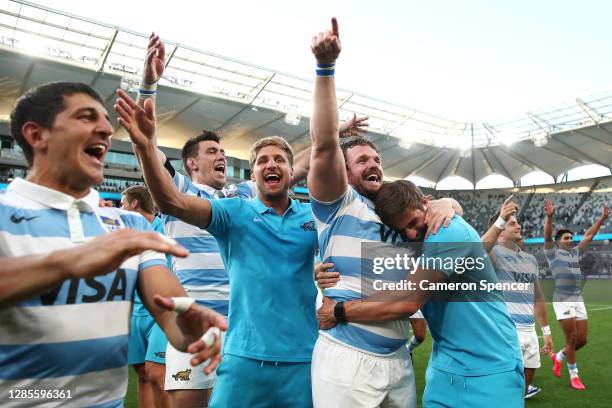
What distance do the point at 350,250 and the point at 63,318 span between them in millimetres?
1457

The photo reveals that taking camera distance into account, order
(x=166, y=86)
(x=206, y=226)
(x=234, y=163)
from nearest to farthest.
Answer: (x=206, y=226), (x=166, y=86), (x=234, y=163)

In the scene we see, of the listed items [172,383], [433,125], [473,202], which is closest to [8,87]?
[172,383]

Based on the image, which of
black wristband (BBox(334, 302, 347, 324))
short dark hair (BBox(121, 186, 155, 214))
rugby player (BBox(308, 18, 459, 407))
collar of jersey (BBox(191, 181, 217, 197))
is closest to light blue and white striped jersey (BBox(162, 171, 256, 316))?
collar of jersey (BBox(191, 181, 217, 197))

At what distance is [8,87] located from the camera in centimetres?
2406

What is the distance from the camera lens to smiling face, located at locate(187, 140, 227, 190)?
4.28 meters

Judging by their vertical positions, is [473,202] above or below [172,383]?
above

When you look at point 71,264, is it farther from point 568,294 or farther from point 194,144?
point 568,294

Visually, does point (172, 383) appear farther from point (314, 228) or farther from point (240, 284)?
point (314, 228)

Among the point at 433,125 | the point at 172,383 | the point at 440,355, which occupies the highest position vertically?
the point at 433,125

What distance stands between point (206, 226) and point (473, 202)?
5324 centimetres

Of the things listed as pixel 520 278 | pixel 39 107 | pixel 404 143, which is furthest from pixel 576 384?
pixel 404 143

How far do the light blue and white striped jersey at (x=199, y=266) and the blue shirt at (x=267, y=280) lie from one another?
99 cm

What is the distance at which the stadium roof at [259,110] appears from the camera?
870 inches

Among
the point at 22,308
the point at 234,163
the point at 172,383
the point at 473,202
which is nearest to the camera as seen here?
the point at 22,308
